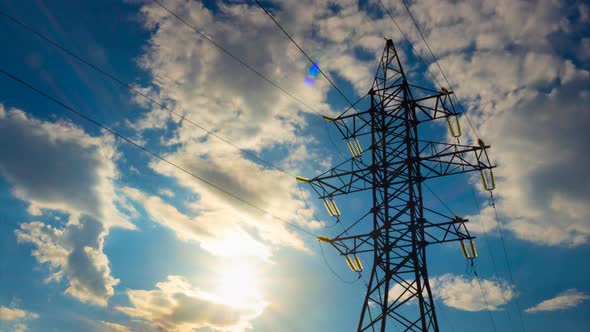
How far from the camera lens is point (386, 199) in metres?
15.3

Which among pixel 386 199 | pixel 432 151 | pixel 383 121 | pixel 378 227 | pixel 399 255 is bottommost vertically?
pixel 399 255

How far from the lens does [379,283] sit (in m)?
14.1

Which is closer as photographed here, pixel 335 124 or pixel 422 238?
pixel 422 238

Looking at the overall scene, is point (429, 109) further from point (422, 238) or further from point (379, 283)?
point (379, 283)

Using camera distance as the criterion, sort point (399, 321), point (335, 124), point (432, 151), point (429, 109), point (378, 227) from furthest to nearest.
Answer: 1. point (335, 124)
2. point (429, 109)
3. point (432, 151)
4. point (378, 227)
5. point (399, 321)

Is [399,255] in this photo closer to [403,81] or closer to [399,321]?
[399,321]

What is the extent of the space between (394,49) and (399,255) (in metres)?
11.4

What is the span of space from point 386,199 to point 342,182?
232 cm

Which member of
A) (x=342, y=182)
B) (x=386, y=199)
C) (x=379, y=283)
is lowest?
(x=379, y=283)

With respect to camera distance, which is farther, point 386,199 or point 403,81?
point 403,81

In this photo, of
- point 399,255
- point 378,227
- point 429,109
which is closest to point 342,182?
point 378,227

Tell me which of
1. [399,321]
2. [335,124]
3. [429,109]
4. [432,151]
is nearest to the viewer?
[399,321]

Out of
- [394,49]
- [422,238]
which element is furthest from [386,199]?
[394,49]

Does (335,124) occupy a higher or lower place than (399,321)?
higher
